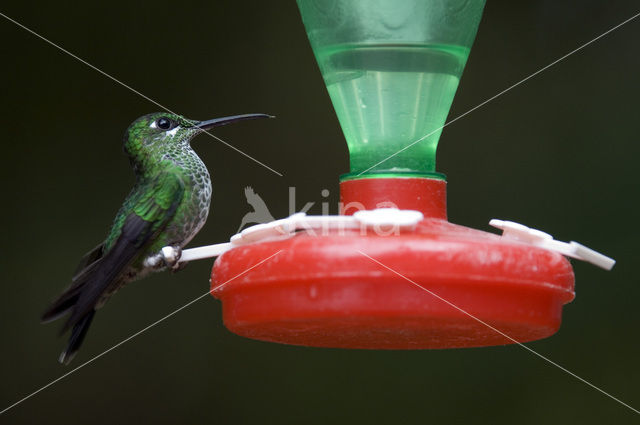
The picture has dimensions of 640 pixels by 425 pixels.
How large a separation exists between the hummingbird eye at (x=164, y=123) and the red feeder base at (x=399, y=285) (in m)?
1.19

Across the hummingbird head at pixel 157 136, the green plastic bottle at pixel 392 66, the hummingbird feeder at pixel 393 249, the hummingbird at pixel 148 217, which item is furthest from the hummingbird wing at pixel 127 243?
the green plastic bottle at pixel 392 66

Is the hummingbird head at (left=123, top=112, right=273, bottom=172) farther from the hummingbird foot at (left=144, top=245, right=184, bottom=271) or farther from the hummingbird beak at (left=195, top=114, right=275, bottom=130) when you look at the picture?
the hummingbird foot at (left=144, top=245, right=184, bottom=271)

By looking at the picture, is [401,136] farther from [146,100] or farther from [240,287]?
[146,100]

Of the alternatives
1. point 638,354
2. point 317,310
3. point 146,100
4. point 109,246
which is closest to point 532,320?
point 317,310

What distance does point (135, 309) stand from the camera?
174 inches

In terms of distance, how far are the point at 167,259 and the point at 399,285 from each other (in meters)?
0.77

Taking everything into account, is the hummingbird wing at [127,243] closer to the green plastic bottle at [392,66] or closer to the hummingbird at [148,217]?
the hummingbird at [148,217]

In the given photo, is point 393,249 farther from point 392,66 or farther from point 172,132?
point 172,132

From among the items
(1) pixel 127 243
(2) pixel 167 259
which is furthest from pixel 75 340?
(2) pixel 167 259

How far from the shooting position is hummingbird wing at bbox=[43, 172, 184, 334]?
255cm

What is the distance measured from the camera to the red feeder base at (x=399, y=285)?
6.23ft

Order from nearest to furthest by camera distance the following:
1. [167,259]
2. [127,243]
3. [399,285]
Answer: [399,285] < [167,259] < [127,243]

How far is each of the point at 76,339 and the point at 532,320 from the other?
1.47 m

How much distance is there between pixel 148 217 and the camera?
2914 mm
